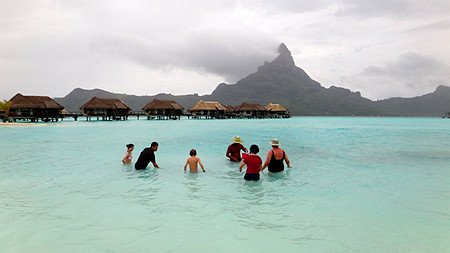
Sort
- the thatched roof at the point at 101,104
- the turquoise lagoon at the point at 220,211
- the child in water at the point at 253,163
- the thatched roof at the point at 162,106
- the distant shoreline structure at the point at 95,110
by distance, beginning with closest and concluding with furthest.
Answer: the turquoise lagoon at the point at 220,211 < the child in water at the point at 253,163 < the distant shoreline structure at the point at 95,110 < the thatched roof at the point at 101,104 < the thatched roof at the point at 162,106

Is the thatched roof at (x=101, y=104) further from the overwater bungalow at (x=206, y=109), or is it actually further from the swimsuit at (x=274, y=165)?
the swimsuit at (x=274, y=165)

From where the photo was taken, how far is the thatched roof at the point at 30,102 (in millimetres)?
57281

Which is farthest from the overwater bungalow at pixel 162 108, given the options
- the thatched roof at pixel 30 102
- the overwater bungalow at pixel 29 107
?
the thatched roof at pixel 30 102

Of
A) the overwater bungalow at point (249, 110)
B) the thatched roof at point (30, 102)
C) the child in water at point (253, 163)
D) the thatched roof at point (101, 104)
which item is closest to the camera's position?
→ the child in water at point (253, 163)

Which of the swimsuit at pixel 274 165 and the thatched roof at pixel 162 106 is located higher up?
the thatched roof at pixel 162 106

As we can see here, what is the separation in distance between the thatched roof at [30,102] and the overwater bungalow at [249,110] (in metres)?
57.8

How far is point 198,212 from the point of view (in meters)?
7.29

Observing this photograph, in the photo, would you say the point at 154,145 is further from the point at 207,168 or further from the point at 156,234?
the point at 156,234

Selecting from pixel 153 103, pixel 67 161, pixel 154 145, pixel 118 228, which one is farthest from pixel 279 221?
pixel 153 103

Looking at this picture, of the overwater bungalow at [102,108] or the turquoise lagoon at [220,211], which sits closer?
the turquoise lagoon at [220,211]

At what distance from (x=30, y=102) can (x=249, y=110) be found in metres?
63.3

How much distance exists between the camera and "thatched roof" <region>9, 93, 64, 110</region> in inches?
2255

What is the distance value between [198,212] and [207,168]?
19.7ft

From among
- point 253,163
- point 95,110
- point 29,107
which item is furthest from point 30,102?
point 253,163
